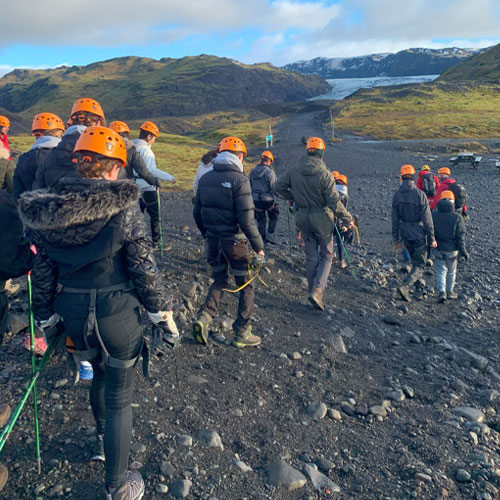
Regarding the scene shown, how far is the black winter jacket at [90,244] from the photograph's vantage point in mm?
2955

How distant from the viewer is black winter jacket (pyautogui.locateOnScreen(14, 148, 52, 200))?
5.75 metres

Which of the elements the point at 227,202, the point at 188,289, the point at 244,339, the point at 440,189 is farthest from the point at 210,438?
the point at 440,189

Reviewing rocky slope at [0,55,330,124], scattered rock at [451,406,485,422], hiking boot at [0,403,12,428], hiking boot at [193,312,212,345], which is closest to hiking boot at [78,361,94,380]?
hiking boot at [0,403,12,428]

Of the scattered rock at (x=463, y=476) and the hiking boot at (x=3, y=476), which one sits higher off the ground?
the hiking boot at (x=3, y=476)

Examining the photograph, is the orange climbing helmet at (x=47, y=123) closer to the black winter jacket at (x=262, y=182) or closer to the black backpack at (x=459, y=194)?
the black winter jacket at (x=262, y=182)

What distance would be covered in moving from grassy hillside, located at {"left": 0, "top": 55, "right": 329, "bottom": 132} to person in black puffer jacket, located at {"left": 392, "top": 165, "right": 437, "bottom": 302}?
390 ft

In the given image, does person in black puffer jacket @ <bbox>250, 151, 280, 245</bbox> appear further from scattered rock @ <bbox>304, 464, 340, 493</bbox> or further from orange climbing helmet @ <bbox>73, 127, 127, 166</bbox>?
orange climbing helmet @ <bbox>73, 127, 127, 166</bbox>

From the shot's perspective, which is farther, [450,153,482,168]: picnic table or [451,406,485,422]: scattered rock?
[450,153,482,168]: picnic table

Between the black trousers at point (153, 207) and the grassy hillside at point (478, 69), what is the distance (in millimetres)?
117302

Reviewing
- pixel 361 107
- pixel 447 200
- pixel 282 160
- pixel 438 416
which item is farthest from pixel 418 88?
pixel 438 416

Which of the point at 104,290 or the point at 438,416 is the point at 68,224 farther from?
the point at 438,416

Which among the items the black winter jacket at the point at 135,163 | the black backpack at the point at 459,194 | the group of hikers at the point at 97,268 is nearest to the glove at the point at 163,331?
the group of hikers at the point at 97,268

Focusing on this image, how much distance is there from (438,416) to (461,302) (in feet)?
15.8

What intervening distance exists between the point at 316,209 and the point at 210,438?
4.51 meters
